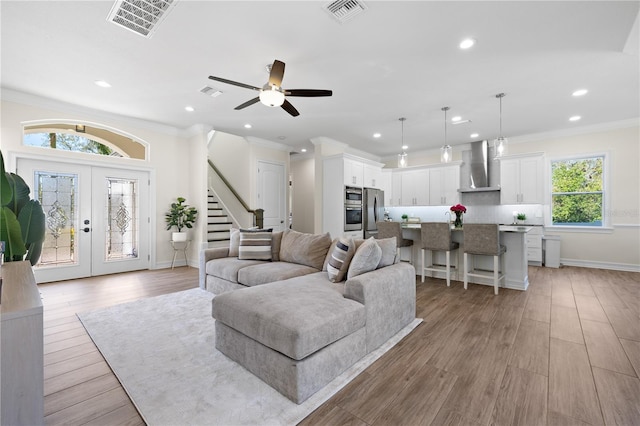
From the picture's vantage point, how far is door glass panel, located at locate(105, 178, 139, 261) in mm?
5190

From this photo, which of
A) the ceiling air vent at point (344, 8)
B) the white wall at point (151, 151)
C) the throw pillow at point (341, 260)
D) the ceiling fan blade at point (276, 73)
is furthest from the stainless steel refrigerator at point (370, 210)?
the ceiling air vent at point (344, 8)

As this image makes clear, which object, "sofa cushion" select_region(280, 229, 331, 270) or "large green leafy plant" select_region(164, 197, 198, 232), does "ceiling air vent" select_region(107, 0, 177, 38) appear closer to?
"sofa cushion" select_region(280, 229, 331, 270)

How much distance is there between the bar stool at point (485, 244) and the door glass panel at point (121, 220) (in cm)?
591

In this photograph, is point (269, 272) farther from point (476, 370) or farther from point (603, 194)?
point (603, 194)

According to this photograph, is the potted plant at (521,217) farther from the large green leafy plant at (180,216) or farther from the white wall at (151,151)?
the white wall at (151,151)

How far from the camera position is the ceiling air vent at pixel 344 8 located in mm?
2287

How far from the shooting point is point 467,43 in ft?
9.25

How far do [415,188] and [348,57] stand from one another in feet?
16.8

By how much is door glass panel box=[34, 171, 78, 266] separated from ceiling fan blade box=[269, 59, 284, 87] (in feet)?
14.2

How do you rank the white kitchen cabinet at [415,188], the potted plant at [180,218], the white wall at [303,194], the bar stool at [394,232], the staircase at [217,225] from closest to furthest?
the bar stool at [394,232] → the potted plant at [180,218] → the staircase at [217,225] → the white kitchen cabinet at [415,188] → the white wall at [303,194]

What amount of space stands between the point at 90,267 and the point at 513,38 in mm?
6871

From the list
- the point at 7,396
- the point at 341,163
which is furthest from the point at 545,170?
the point at 7,396

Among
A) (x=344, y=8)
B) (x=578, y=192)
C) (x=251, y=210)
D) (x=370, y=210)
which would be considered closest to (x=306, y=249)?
(x=344, y=8)

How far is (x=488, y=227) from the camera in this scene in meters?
3.85
